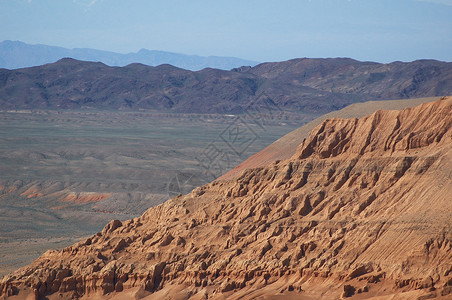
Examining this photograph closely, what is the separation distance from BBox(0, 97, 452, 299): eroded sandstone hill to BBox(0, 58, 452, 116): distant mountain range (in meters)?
124

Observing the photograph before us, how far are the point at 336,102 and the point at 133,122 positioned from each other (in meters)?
47.1

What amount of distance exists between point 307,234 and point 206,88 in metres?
150

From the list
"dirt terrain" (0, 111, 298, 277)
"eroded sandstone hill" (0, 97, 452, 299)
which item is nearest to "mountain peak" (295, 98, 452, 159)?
"eroded sandstone hill" (0, 97, 452, 299)

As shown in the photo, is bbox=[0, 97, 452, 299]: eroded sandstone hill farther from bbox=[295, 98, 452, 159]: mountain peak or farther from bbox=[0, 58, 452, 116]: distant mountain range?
bbox=[0, 58, 452, 116]: distant mountain range

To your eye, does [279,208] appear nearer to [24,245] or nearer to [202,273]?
[202,273]

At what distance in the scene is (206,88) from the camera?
550ft

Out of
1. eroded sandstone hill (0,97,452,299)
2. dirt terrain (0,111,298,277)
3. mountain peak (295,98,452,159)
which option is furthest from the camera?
dirt terrain (0,111,298,277)

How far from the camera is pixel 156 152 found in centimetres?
9069

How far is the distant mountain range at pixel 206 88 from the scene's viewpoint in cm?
15450

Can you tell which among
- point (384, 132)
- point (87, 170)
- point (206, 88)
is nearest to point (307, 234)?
point (384, 132)

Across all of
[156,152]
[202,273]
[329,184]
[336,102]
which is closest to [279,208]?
[329,184]

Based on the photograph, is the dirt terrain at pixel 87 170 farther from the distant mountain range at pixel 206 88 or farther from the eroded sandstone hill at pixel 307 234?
the distant mountain range at pixel 206 88

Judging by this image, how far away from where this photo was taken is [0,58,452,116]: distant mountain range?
507 feet

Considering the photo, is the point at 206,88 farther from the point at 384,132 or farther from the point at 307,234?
the point at 307,234
